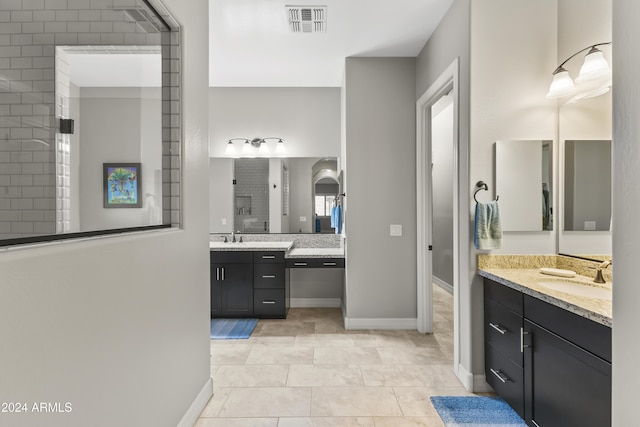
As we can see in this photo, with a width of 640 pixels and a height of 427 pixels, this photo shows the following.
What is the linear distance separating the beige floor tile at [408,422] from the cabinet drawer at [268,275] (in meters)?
2.08

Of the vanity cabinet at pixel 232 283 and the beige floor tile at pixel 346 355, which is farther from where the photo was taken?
the vanity cabinet at pixel 232 283

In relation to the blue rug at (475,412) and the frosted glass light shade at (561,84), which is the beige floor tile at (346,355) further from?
the frosted glass light shade at (561,84)

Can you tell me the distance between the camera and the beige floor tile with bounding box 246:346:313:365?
2.91 meters

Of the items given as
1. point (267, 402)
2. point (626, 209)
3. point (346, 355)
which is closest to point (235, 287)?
point (346, 355)

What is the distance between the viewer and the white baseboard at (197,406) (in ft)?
6.37

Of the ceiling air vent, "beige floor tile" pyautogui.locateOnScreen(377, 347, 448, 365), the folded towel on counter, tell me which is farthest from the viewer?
"beige floor tile" pyautogui.locateOnScreen(377, 347, 448, 365)

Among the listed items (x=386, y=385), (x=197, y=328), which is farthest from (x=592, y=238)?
(x=197, y=328)

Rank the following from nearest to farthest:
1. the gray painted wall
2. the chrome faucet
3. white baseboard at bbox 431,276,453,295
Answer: the chrome faucet < the gray painted wall < white baseboard at bbox 431,276,453,295

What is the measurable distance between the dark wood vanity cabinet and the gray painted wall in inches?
31.3

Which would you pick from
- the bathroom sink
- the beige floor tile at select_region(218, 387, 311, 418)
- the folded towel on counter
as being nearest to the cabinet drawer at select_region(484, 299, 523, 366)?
the bathroom sink

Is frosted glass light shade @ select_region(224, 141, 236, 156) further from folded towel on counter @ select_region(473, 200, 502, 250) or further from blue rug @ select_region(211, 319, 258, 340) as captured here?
folded towel on counter @ select_region(473, 200, 502, 250)

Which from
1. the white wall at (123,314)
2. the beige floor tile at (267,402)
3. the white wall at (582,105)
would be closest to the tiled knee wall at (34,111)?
the white wall at (123,314)

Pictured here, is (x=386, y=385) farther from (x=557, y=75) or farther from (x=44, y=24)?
(x=44, y=24)

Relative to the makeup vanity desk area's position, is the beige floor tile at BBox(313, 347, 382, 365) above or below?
below
